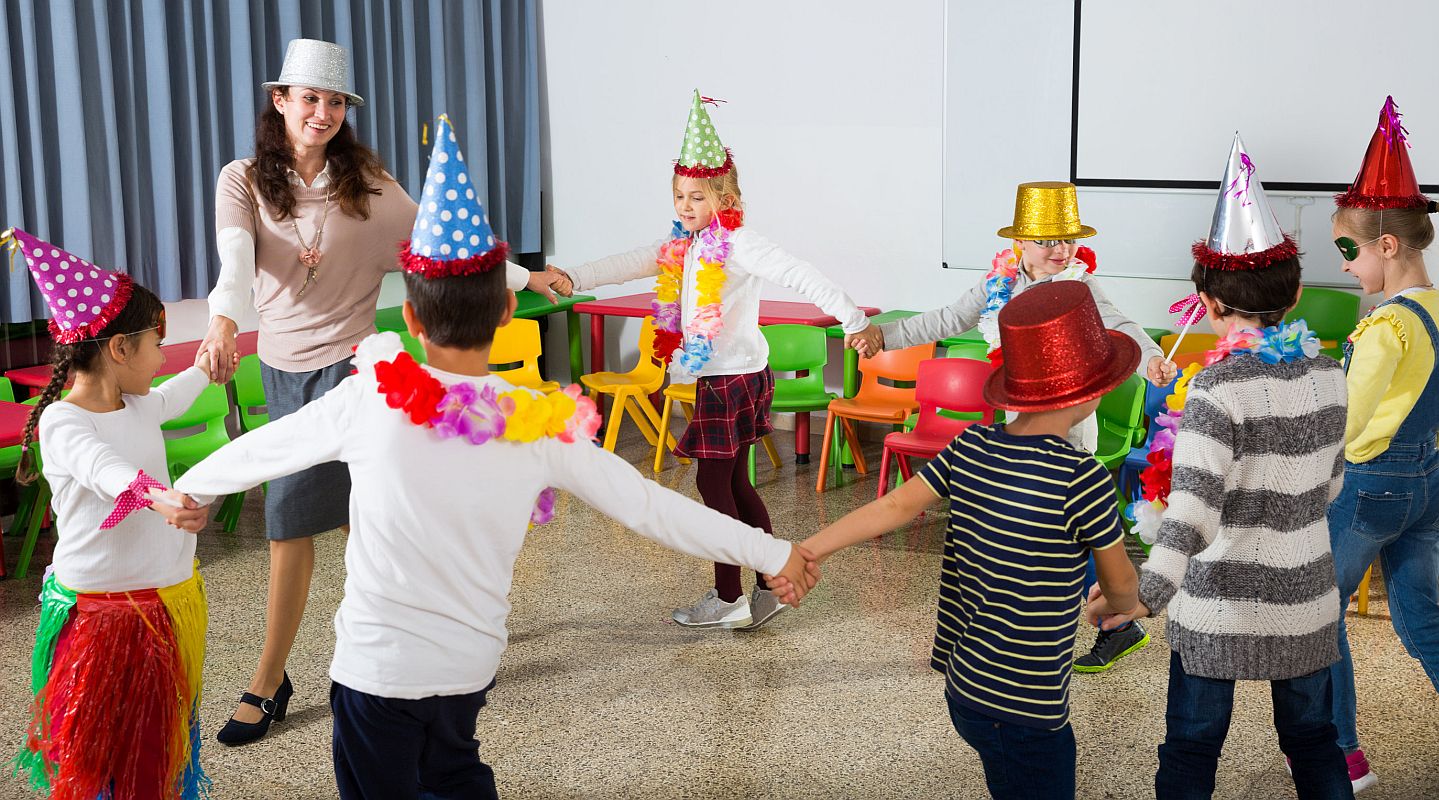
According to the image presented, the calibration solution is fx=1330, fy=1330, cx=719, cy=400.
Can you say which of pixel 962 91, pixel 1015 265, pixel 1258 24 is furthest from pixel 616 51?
pixel 1015 265

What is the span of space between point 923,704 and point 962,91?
364 cm

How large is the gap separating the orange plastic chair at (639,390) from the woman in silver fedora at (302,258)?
2920mm

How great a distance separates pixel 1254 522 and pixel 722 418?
1.81 meters

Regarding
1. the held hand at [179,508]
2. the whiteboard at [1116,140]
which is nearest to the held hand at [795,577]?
the held hand at [179,508]

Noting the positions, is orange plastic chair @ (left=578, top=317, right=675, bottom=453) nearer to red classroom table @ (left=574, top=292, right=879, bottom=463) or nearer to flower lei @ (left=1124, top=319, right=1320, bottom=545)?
red classroom table @ (left=574, top=292, right=879, bottom=463)

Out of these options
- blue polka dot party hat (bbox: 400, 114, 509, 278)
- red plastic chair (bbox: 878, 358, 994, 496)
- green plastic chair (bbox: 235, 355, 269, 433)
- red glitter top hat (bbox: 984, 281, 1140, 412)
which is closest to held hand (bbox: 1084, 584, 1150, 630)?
red glitter top hat (bbox: 984, 281, 1140, 412)

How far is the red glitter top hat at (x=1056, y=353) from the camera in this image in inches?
80.3

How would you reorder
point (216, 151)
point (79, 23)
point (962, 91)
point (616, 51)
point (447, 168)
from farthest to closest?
point (616, 51) → point (962, 91) → point (216, 151) → point (79, 23) → point (447, 168)

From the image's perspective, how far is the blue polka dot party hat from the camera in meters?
2.01

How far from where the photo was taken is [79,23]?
5.29 m

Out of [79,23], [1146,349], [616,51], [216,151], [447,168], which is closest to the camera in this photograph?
[447,168]

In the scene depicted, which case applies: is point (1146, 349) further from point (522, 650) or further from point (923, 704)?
point (522, 650)

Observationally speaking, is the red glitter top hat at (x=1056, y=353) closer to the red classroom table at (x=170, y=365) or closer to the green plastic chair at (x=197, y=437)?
the red classroom table at (x=170, y=365)

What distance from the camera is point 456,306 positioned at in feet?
6.58
